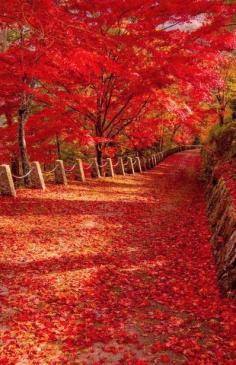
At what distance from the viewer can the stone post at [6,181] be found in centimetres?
1213

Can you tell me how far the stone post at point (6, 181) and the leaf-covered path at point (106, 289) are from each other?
1.33 ft

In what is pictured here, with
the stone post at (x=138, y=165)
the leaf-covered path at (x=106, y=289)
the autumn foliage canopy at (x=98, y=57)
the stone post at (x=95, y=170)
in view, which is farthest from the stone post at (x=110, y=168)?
the leaf-covered path at (x=106, y=289)

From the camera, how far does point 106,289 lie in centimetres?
700

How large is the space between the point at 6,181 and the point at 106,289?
21.4 ft

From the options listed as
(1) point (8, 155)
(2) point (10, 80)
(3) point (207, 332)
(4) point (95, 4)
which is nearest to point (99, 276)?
(3) point (207, 332)

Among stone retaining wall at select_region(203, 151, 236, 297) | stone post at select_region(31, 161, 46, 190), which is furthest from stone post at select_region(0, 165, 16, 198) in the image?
Result: stone retaining wall at select_region(203, 151, 236, 297)

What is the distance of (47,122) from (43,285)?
11931 millimetres

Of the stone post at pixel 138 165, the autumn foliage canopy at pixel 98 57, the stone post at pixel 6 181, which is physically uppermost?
the autumn foliage canopy at pixel 98 57

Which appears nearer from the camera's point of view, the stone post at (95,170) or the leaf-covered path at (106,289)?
the leaf-covered path at (106,289)

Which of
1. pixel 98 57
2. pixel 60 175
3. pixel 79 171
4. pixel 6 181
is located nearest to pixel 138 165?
pixel 79 171

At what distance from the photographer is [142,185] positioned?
19250 mm

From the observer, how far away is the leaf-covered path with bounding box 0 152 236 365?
5.18 metres

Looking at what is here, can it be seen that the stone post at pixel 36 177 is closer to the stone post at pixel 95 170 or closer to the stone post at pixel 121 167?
the stone post at pixel 95 170

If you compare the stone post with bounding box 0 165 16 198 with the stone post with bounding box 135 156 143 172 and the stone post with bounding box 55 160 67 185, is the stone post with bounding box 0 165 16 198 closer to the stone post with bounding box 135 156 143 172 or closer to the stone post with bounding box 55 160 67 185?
the stone post with bounding box 55 160 67 185
